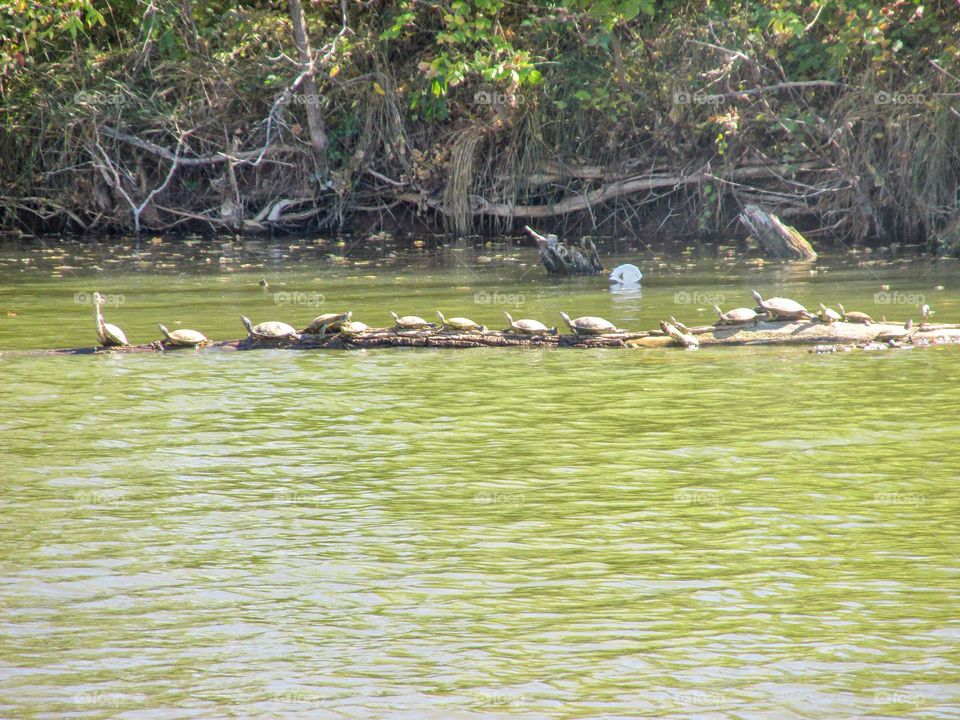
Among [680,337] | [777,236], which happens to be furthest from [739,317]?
[777,236]

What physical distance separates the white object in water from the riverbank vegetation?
4.22 metres

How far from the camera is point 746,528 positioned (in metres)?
5.68

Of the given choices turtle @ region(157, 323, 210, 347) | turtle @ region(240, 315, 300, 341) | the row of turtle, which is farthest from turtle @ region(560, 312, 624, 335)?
turtle @ region(157, 323, 210, 347)

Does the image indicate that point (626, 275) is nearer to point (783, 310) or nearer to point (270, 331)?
point (783, 310)

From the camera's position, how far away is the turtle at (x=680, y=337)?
10.5 metres

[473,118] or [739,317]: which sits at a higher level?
[473,118]

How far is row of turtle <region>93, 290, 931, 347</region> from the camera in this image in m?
10.5

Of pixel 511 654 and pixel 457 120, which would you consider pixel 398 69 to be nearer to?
pixel 457 120

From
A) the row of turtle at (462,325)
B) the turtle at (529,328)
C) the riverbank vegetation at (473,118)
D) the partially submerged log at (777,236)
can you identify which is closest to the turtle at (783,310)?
the row of turtle at (462,325)

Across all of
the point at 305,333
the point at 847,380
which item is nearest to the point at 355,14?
the point at 305,333

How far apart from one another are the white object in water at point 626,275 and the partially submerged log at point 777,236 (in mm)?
3236

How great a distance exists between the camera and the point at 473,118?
21.1 metres

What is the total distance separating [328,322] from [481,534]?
534cm

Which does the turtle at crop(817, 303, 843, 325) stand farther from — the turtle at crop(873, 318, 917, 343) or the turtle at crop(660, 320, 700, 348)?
the turtle at crop(660, 320, 700, 348)
